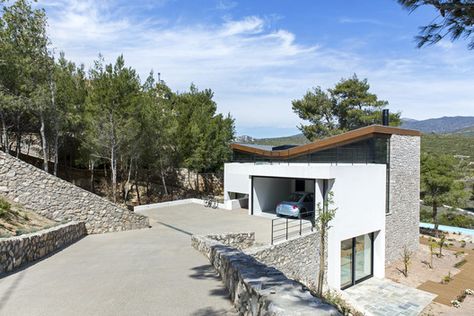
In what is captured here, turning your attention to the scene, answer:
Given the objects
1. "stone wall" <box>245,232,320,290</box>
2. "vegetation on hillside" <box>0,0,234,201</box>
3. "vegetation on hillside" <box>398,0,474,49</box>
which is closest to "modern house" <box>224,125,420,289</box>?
"stone wall" <box>245,232,320,290</box>

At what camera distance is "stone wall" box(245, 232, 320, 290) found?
9.90m

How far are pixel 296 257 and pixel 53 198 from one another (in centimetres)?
860

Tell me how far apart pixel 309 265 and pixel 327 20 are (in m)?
10.9

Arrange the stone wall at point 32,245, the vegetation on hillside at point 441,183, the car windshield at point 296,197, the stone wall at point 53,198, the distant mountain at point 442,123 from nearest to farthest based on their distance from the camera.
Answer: the stone wall at point 32,245 → the stone wall at point 53,198 → the car windshield at point 296,197 → the vegetation on hillside at point 441,183 → the distant mountain at point 442,123

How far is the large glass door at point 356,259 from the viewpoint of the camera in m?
12.9

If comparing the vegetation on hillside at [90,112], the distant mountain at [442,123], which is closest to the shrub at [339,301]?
the vegetation on hillside at [90,112]

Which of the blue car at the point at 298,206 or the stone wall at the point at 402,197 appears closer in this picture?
the blue car at the point at 298,206

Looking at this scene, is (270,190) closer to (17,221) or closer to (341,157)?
(341,157)

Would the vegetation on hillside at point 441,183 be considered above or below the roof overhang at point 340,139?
below

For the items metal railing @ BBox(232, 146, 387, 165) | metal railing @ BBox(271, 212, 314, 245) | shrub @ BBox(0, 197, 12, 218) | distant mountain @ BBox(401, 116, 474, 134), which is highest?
distant mountain @ BBox(401, 116, 474, 134)

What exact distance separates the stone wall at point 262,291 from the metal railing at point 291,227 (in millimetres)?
5556

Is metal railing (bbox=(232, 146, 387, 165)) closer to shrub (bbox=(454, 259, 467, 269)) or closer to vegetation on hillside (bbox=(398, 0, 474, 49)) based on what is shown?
shrub (bbox=(454, 259, 467, 269))

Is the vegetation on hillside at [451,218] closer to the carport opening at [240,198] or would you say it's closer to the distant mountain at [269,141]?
the distant mountain at [269,141]

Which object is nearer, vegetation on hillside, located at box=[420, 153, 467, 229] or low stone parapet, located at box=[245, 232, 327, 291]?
low stone parapet, located at box=[245, 232, 327, 291]
